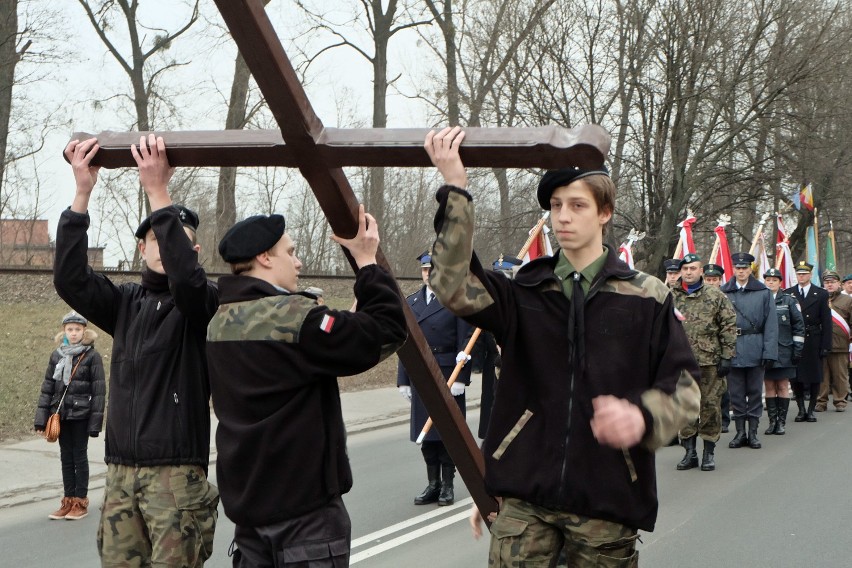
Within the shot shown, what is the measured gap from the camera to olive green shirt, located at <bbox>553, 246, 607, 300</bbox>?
3203mm

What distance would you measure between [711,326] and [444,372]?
315cm

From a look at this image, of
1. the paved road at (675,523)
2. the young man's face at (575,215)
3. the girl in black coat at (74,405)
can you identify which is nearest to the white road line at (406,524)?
the paved road at (675,523)

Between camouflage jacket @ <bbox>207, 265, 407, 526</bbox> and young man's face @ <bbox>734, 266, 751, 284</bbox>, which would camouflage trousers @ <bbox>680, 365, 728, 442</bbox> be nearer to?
young man's face @ <bbox>734, 266, 751, 284</bbox>

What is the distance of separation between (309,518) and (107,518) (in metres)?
1.02

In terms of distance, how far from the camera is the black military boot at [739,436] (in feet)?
37.7

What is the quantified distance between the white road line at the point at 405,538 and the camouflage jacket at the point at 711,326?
3.69 metres

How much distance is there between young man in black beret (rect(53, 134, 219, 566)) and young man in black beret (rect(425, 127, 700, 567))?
122cm

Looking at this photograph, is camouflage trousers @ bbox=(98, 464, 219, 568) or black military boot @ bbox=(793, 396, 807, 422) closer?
camouflage trousers @ bbox=(98, 464, 219, 568)

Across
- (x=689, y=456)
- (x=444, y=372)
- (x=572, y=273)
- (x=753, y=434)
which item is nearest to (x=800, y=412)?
(x=753, y=434)

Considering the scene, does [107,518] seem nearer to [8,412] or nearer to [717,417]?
[717,417]

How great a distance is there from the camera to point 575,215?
125 inches

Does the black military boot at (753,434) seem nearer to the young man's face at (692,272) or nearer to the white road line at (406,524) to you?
the young man's face at (692,272)

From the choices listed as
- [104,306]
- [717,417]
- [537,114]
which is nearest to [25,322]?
[537,114]

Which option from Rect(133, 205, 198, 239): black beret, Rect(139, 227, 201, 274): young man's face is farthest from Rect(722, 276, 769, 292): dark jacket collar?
Rect(139, 227, 201, 274): young man's face
